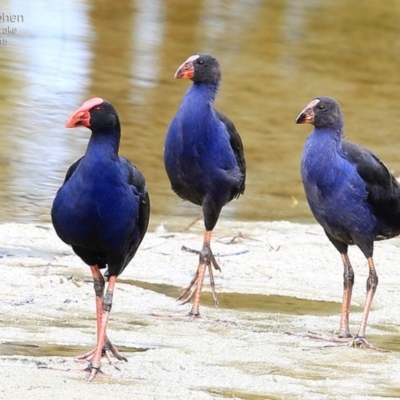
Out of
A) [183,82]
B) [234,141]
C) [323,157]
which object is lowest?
[183,82]

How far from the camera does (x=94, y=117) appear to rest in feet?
21.9

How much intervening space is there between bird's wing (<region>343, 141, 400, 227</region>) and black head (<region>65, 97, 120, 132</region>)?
2128 millimetres

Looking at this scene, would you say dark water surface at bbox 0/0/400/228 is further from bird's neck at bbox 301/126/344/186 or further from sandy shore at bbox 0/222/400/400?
bird's neck at bbox 301/126/344/186

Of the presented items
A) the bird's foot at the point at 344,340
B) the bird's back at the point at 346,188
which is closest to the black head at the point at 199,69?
the bird's back at the point at 346,188

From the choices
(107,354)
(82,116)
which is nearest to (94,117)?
(82,116)

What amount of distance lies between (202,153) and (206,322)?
1316 mm

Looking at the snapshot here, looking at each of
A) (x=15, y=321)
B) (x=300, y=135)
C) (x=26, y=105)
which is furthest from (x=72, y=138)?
(x=15, y=321)

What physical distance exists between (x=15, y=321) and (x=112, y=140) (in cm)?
148

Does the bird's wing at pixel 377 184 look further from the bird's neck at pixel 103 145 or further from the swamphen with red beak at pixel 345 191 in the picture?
the bird's neck at pixel 103 145

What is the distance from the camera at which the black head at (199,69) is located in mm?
9055

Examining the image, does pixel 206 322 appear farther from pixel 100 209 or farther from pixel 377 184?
pixel 100 209

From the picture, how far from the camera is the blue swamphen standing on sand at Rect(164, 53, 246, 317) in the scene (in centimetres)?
887

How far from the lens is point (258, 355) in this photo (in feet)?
23.8

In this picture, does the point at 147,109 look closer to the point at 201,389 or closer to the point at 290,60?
the point at 290,60
